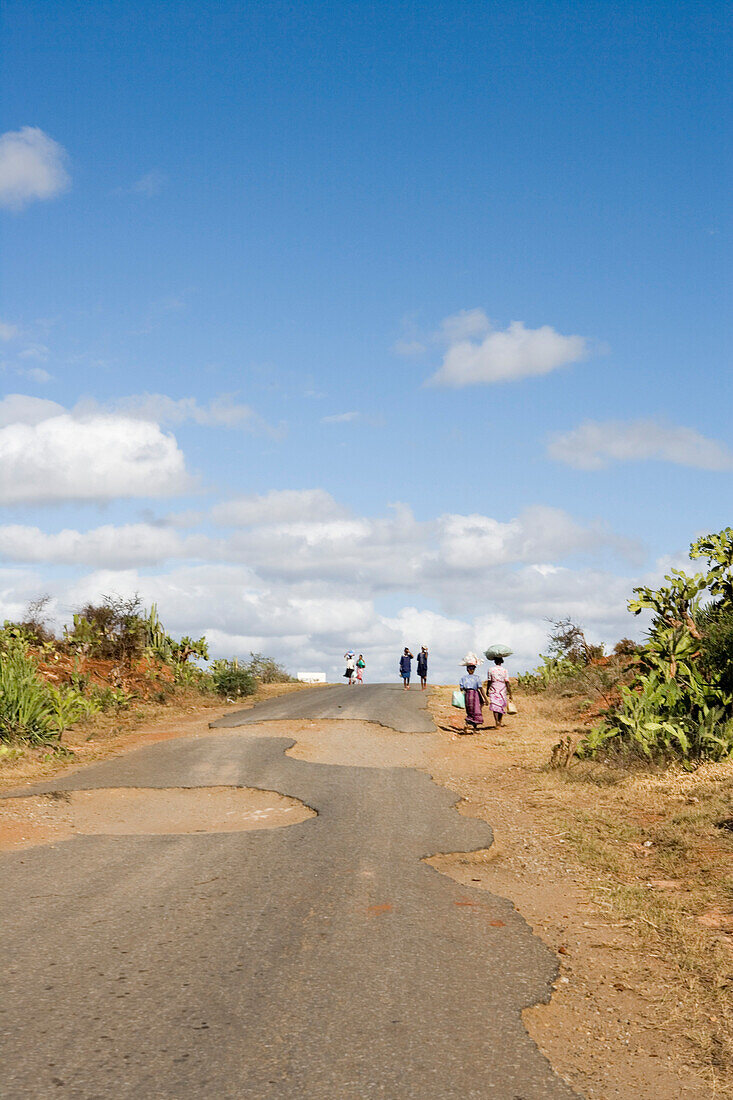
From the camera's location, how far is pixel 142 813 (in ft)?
31.4

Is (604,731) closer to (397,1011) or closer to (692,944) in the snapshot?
(692,944)

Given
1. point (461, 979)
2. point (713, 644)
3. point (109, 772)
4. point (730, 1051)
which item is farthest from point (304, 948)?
point (713, 644)

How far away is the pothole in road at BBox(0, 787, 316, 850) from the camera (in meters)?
8.59

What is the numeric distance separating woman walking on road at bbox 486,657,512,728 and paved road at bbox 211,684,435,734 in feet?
4.67

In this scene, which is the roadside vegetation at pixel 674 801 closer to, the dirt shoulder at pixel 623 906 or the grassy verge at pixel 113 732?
the dirt shoulder at pixel 623 906

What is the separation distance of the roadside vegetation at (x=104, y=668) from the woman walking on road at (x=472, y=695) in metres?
7.83

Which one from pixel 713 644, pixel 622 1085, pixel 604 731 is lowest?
pixel 622 1085

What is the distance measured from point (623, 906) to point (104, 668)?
20.0 metres

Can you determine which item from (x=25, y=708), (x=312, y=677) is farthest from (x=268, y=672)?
(x=25, y=708)

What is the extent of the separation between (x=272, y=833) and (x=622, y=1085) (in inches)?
203

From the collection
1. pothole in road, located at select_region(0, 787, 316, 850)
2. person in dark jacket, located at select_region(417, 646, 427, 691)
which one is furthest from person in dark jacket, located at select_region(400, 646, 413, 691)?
pothole in road, located at select_region(0, 787, 316, 850)

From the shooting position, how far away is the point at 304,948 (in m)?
5.14

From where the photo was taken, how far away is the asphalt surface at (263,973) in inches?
142

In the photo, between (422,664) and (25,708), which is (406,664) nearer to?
(422,664)
